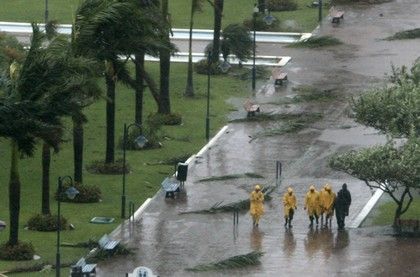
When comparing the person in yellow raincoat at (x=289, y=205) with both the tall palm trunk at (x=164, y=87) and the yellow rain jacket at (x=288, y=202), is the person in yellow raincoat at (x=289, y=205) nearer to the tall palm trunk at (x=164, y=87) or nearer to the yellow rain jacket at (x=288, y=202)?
the yellow rain jacket at (x=288, y=202)

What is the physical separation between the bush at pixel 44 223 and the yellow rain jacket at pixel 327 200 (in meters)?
8.45

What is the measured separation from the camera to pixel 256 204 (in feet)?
229

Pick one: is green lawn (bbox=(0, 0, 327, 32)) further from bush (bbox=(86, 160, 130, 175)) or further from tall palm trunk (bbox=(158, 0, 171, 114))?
bush (bbox=(86, 160, 130, 175))

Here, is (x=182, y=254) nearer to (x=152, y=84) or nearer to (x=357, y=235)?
(x=357, y=235)

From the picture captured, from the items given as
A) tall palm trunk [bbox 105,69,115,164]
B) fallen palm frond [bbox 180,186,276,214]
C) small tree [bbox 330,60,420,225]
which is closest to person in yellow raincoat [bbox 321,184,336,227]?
small tree [bbox 330,60,420,225]

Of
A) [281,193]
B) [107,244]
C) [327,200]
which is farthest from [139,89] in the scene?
[107,244]

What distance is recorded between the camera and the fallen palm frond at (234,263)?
65000 mm

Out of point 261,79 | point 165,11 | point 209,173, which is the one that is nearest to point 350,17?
Answer: point 261,79

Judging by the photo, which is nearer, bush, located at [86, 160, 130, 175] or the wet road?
the wet road

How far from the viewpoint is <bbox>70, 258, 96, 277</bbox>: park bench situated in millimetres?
62812

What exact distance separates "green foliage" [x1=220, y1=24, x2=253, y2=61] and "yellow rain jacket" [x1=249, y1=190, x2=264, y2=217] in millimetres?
25755

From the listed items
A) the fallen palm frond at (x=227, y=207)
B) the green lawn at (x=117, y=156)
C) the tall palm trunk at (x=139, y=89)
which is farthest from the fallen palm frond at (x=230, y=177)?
the fallen palm frond at (x=227, y=207)

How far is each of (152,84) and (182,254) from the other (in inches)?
558

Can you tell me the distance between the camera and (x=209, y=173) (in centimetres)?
7856
